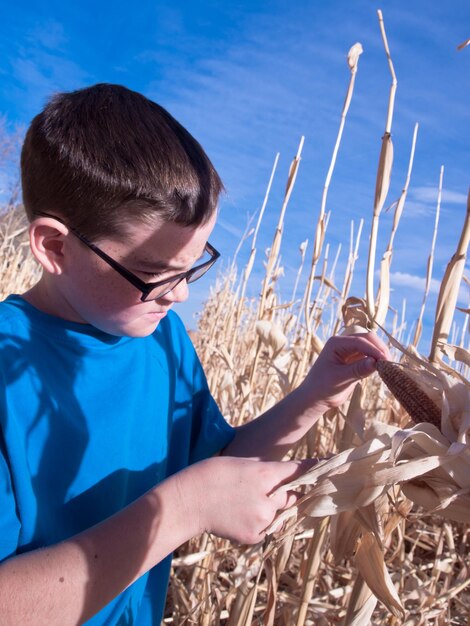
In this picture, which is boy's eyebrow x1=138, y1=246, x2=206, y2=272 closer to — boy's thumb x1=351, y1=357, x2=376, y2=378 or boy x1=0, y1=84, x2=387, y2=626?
boy x1=0, y1=84, x2=387, y2=626

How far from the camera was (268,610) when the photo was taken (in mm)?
1276

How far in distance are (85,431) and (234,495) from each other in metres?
0.37

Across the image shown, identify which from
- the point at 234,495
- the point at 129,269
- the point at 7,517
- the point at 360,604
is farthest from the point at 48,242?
the point at 360,604

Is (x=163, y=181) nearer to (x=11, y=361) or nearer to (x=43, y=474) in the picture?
(x=11, y=361)

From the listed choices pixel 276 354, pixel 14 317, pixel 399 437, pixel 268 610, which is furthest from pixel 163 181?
pixel 276 354

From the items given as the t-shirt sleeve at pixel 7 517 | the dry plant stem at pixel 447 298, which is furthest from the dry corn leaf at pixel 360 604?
the t-shirt sleeve at pixel 7 517

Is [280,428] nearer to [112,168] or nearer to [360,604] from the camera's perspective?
[360,604]

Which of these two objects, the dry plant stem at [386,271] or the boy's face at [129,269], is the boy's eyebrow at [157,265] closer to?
the boy's face at [129,269]

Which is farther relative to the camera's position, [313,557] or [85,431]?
[313,557]

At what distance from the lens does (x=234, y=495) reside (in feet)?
2.83

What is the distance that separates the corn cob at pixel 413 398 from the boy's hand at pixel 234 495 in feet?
0.63

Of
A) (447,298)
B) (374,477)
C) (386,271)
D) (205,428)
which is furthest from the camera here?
(205,428)

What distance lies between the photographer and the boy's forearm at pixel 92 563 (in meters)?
0.83

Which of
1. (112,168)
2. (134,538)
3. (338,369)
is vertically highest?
(112,168)
